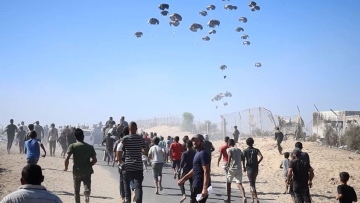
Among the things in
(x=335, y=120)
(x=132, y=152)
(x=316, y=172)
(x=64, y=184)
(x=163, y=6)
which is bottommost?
(x=316, y=172)

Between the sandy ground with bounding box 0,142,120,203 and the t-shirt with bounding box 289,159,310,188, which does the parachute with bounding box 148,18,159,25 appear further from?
the t-shirt with bounding box 289,159,310,188

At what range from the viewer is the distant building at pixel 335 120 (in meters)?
27.6

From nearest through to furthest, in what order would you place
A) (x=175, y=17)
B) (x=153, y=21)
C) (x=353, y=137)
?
(x=353, y=137)
(x=153, y=21)
(x=175, y=17)

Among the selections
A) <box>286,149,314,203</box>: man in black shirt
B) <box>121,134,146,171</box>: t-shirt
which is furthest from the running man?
<box>286,149,314,203</box>: man in black shirt

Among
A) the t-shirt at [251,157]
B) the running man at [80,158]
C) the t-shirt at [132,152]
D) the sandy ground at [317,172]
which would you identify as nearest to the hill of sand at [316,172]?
the sandy ground at [317,172]

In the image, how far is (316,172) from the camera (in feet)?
60.5

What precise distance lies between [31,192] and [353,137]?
25.1m

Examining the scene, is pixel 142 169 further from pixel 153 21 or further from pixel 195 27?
pixel 195 27

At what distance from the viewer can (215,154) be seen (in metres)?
29.3

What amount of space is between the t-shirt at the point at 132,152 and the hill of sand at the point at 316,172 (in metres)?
5.85

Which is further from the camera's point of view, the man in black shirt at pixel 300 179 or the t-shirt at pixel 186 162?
the t-shirt at pixel 186 162

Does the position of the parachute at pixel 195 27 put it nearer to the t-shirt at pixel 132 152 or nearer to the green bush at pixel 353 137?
the green bush at pixel 353 137

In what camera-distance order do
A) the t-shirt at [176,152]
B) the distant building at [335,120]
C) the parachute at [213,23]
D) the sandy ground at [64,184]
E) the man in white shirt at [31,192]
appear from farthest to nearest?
the parachute at [213,23] → the distant building at [335,120] → the t-shirt at [176,152] → the sandy ground at [64,184] → the man in white shirt at [31,192]

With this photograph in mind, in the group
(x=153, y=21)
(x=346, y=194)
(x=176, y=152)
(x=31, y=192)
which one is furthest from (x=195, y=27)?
(x=31, y=192)
